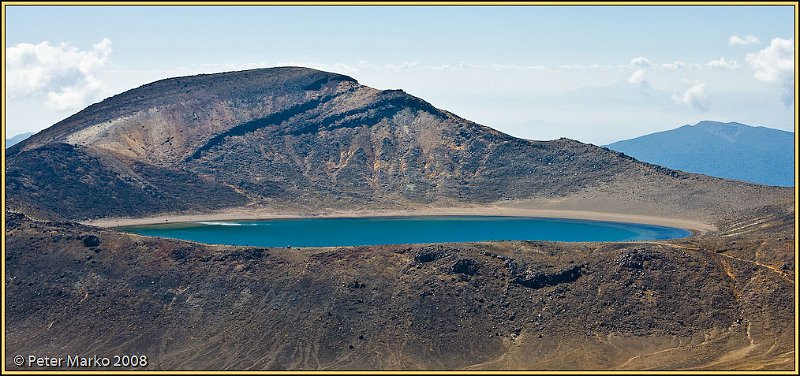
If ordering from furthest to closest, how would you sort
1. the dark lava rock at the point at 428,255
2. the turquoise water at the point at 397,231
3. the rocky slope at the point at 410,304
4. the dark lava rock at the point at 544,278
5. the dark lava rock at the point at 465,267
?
the turquoise water at the point at 397,231
the dark lava rock at the point at 428,255
the dark lava rock at the point at 465,267
the dark lava rock at the point at 544,278
the rocky slope at the point at 410,304

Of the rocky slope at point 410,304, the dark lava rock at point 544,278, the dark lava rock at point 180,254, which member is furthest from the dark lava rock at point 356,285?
the dark lava rock at point 180,254

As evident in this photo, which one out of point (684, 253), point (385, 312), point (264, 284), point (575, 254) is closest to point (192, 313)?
point (264, 284)

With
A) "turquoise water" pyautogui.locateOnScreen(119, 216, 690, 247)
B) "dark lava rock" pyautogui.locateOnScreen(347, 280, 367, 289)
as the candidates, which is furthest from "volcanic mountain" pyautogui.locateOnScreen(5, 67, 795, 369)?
"turquoise water" pyautogui.locateOnScreen(119, 216, 690, 247)

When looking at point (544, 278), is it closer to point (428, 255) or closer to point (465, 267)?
point (465, 267)

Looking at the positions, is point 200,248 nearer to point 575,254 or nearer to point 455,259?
point 455,259

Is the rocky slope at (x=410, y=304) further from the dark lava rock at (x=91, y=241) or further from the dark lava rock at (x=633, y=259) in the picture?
the dark lava rock at (x=91, y=241)

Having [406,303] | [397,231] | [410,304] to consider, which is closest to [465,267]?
[410,304]

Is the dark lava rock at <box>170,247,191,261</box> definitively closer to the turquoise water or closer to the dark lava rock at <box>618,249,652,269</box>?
the turquoise water
